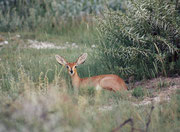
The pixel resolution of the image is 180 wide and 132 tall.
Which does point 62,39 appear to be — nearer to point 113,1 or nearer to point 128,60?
point 113,1

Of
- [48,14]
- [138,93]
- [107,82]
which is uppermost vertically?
[48,14]

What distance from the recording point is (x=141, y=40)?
23.7ft

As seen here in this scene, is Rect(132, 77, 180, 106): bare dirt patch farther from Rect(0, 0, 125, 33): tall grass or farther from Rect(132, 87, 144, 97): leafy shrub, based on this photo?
Rect(0, 0, 125, 33): tall grass

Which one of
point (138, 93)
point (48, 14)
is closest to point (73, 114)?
point (138, 93)

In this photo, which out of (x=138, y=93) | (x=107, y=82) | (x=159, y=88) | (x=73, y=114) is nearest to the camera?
(x=73, y=114)

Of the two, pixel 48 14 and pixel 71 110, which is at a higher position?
pixel 48 14

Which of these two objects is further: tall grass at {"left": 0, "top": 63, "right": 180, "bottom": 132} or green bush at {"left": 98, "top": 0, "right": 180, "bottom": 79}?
green bush at {"left": 98, "top": 0, "right": 180, "bottom": 79}

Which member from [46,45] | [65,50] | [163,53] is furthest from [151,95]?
[46,45]

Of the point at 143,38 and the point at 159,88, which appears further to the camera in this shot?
the point at 143,38

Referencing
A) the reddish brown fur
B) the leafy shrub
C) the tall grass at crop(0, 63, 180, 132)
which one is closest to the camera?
the tall grass at crop(0, 63, 180, 132)

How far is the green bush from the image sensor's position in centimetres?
728

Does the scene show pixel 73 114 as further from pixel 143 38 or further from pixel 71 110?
pixel 143 38

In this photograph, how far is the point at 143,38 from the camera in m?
7.22

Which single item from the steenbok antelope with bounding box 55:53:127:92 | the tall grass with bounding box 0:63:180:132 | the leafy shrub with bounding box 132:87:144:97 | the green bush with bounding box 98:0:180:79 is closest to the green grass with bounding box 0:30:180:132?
the tall grass with bounding box 0:63:180:132
